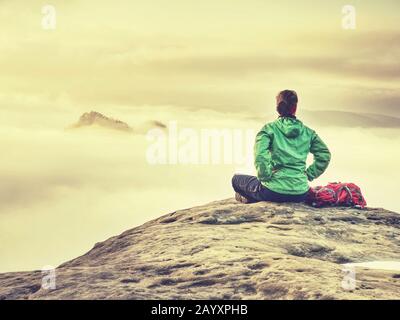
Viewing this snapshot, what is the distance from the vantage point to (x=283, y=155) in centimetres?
2028

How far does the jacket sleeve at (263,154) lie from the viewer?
20.0 metres

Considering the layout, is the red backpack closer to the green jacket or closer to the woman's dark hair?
Result: the green jacket

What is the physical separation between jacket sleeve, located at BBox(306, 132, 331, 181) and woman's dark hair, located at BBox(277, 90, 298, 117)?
0.60m

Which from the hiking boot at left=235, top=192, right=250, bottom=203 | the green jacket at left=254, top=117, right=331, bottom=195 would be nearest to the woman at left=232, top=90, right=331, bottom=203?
the green jacket at left=254, top=117, right=331, bottom=195

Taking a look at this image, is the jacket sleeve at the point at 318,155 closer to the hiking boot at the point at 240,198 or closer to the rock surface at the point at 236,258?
the rock surface at the point at 236,258

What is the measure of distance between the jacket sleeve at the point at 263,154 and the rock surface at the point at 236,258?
62cm

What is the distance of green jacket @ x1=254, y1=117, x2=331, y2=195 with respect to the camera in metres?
20.1

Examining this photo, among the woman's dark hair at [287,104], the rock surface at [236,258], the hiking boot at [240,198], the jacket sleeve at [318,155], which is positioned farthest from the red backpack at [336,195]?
the woman's dark hair at [287,104]

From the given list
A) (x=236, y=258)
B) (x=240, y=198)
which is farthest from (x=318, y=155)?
(x=236, y=258)

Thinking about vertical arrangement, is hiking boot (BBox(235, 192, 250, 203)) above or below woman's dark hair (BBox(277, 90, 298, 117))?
below

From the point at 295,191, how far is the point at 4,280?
4993 mm

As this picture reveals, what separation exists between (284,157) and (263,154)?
1.36 ft

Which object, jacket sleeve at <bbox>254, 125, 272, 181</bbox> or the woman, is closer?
jacket sleeve at <bbox>254, 125, 272, 181</bbox>

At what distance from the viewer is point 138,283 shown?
17.1m
